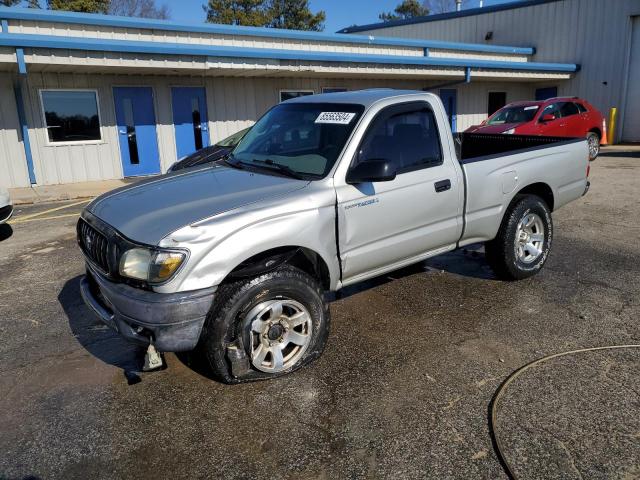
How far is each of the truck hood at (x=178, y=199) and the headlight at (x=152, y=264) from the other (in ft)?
0.25

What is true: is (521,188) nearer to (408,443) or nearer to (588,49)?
(408,443)

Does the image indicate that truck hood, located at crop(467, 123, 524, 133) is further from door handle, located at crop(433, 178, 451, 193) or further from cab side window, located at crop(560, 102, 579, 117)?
door handle, located at crop(433, 178, 451, 193)

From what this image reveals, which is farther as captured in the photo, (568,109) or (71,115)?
(568,109)

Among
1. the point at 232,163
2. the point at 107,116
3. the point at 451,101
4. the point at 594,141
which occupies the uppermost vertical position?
the point at 451,101

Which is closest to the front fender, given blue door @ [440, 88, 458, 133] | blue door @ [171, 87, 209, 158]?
blue door @ [171, 87, 209, 158]

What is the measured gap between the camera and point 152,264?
9.74 ft

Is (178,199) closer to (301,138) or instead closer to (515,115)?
(301,138)

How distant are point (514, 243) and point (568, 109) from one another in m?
11.9

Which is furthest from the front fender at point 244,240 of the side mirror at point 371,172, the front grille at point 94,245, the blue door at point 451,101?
the blue door at point 451,101

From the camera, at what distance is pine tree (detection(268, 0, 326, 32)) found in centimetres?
4491

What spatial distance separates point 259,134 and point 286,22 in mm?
44665

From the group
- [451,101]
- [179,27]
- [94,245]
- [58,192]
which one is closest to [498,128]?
[451,101]

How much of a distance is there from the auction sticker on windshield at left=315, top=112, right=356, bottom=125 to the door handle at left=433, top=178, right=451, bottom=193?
2.89ft

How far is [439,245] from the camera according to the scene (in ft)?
14.6
